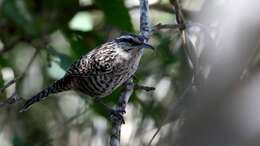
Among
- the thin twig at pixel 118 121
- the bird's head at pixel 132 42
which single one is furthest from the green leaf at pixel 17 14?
the thin twig at pixel 118 121

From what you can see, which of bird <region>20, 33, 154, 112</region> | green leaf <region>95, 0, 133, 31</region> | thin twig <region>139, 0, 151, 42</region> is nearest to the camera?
thin twig <region>139, 0, 151, 42</region>

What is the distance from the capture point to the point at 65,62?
215 inches

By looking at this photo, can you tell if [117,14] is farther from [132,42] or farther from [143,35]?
[143,35]

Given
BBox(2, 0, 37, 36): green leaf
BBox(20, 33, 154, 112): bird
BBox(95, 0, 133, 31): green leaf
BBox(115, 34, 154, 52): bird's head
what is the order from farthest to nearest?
1. BBox(2, 0, 37, 36): green leaf
2. BBox(95, 0, 133, 31): green leaf
3. BBox(20, 33, 154, 112): bird
4. BBox(115, 34, 154, 52): bird's head

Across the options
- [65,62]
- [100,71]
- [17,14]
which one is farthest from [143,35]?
[17,14]

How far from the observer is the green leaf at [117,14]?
528 centimetres

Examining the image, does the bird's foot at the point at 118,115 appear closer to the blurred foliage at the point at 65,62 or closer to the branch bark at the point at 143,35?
the branch bark at the point at 143,35

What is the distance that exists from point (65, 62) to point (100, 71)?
481 millimetres

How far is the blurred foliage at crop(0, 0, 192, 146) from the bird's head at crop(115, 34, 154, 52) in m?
0.37

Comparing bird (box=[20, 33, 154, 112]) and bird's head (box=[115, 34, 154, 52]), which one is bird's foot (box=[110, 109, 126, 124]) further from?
bird (box=[20, 33, 154, 112])

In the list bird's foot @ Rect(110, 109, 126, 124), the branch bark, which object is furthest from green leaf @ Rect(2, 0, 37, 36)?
bird's foot @ Rect(110, 109, 126, 124)

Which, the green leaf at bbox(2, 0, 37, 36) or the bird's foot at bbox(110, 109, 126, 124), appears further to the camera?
the green leaf at bbox(2, 0, 37, 36)

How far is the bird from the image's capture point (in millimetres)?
4840

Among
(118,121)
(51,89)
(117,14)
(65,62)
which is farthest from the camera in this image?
(65,62)
